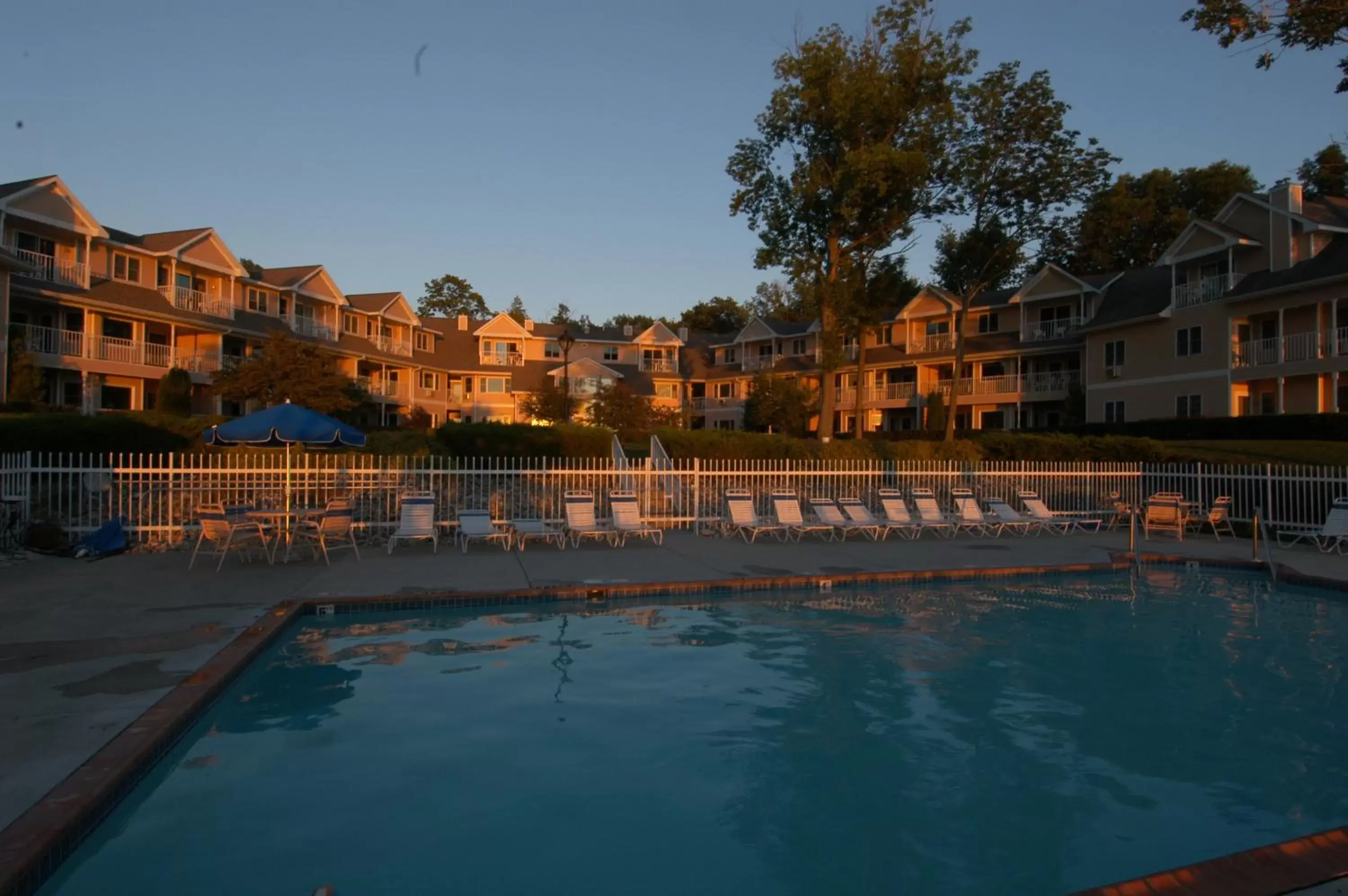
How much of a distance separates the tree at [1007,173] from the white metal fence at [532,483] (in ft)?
51.4

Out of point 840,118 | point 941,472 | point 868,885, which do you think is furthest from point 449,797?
point 840,118

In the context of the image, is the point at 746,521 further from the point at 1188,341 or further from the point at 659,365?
the point at 659,365

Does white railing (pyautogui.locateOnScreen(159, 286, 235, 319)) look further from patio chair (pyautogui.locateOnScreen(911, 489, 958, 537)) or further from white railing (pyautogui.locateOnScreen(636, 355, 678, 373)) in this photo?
patio chair (pyautogui.locateOnScreen(911, 489, 958, 537))

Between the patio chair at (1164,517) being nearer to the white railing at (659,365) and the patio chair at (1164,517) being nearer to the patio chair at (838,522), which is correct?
the patio chair at (838,522)

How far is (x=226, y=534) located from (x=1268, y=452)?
21.6m

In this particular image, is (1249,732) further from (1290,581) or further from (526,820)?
(1290,581)

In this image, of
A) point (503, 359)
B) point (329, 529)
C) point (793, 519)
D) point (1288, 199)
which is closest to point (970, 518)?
point (793, 519)

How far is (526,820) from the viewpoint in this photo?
5004 mm

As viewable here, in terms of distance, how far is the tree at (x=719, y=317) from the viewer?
74188 millimetres

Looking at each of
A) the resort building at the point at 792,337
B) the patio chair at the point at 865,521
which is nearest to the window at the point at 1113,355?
the resort building at the point at 792,337

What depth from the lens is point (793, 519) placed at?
1639 cm

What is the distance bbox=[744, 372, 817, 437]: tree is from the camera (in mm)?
40781

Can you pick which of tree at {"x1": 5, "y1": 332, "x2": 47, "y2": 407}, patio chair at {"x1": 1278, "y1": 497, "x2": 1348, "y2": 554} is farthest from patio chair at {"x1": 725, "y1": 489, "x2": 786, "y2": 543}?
tree at {"x1": 5, "y1": 332, "x2": 47, "y2": 407}

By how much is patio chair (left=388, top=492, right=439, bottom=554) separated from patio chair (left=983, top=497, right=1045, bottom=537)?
1050 cm
